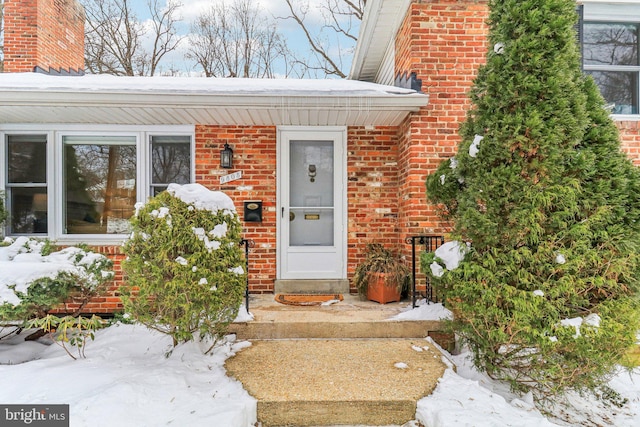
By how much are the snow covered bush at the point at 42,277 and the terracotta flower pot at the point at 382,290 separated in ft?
9.90

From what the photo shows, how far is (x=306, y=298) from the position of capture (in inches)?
183

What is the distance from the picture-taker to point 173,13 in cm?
1349

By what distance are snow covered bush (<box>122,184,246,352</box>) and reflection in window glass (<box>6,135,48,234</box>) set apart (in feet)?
9.45

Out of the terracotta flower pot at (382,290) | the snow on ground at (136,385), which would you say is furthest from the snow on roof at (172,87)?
the snow on ground at (136,385)

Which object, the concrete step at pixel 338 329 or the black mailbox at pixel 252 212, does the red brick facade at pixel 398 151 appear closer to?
the black mailbox at pixel 252 212

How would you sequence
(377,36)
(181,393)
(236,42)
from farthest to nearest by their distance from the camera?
(236,42) < (377,36) < (181,393)

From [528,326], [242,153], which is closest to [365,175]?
[242,153]

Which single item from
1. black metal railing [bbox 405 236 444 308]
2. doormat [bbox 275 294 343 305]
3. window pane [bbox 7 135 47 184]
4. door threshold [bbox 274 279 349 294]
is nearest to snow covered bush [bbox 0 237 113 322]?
window pane [bbox 7 135 47 184]

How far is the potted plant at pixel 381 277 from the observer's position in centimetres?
431

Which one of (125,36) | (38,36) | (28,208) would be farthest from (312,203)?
(125,36)

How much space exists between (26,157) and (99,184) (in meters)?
1.00

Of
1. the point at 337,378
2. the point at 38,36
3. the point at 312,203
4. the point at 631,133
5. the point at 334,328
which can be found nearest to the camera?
the point at 337,378

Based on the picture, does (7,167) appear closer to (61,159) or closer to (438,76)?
(61,159)

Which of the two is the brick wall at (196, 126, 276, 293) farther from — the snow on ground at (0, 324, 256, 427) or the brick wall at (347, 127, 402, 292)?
the snow on ground at (0, 324, 256, 427)
